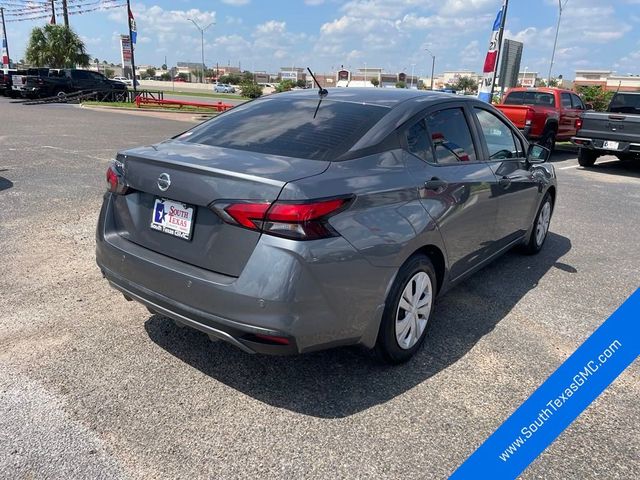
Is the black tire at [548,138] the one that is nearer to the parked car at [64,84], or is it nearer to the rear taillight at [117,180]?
the rear taillight at [117,180]

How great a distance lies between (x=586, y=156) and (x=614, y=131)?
122cm

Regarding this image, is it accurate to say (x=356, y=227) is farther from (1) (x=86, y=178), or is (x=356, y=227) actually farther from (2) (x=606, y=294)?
(1) (x=86, y=178)

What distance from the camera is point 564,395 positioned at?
4.85ft

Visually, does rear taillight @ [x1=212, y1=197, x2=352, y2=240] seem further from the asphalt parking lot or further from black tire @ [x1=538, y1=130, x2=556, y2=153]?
black tire @ [x1=538, y1=130, x2=556, y2=153]

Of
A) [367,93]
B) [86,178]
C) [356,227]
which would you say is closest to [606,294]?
[367,93]

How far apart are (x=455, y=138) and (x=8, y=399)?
10.9 ft

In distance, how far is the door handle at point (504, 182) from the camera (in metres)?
4.28

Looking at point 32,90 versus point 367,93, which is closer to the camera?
point 367,93

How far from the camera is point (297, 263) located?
249 cm

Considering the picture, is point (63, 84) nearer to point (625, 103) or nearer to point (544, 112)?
point (544, 112)

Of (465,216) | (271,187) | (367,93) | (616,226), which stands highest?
(367,93)

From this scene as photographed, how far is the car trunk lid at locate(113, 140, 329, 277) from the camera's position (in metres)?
2.58

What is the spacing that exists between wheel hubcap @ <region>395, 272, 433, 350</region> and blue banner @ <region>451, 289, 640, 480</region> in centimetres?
157

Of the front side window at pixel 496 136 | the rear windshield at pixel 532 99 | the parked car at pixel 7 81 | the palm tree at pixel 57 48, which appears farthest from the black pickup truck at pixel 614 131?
the palm tree at pixel 57 48
